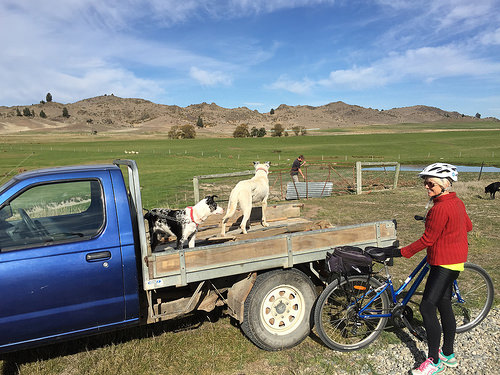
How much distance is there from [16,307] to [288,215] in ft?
17.8

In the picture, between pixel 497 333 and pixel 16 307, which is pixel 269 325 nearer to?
pixel 16 307

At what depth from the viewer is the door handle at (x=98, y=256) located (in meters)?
3.40

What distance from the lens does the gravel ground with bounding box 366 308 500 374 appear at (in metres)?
3.94

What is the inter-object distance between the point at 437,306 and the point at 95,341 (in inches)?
178

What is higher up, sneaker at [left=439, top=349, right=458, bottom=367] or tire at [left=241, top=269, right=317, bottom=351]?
tire at [left=241, top=269, right=317, bottom=351]

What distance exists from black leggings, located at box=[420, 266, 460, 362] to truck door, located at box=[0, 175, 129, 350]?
Answer: 11.5ft

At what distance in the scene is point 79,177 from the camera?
3691mm

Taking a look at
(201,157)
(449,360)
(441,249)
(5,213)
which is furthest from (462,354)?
(201,157)

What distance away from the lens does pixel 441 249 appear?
3.65m

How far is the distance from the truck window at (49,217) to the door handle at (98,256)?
213 millimetres

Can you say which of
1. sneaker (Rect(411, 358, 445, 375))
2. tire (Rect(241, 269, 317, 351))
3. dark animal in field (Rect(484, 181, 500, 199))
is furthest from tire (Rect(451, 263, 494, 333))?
dark animal in field (Rect(484, 181, 500, 199))

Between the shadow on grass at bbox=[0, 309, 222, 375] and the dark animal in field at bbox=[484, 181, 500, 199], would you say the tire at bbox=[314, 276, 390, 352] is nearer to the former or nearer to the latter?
the shadow on grass at bbox=[0, 309, 222, 375]

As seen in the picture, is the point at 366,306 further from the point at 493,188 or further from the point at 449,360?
the point at 493,188

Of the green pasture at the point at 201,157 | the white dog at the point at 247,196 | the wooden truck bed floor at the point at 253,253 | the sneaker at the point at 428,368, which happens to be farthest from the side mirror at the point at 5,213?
the green pasture at the point at 201,157
